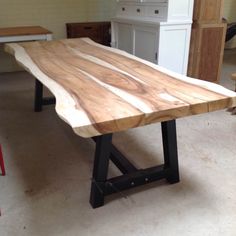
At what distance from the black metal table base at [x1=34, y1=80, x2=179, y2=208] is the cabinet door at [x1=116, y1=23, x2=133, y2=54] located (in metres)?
2.30

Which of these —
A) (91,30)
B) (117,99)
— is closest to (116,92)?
(117,99)

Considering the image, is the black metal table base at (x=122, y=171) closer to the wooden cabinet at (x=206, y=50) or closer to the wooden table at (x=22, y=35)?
the wooden cabinet at (x=206, y=50)

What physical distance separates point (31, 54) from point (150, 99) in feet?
4.83

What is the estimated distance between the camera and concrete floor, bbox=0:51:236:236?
168 centimetres

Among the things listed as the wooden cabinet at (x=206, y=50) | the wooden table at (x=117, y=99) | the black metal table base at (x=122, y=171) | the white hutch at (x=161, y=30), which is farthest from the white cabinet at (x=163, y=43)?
the black metal table base at (x=122, y=171)

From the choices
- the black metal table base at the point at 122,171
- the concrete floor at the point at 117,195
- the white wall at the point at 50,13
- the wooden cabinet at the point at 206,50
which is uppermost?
the white wall at the point at 50,13

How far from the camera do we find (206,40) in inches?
148

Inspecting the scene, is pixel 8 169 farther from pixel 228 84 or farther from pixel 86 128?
pixel 228 84

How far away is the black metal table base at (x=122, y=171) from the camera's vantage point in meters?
1.70

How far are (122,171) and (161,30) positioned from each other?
1.97m

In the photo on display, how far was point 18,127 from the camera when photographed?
2.95 metres

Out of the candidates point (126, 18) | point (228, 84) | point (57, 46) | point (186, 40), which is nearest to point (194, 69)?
point (186, 40)

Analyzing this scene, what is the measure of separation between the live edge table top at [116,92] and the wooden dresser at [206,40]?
5.29 feet

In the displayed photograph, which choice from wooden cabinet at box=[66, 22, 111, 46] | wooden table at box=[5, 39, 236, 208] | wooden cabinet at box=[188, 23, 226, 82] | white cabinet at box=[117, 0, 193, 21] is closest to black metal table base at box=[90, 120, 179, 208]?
wooden table at box=[5, 39, 236, 208]
